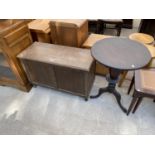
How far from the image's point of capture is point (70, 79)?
1630mm

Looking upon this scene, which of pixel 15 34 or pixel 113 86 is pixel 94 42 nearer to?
pixel 113 86

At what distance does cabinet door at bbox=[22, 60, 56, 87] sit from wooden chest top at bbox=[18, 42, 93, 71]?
0.25ft

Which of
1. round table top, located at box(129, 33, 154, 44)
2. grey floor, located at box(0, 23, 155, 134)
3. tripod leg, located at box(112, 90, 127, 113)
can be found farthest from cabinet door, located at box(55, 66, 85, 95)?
round table top, located at box(129, 33, 154, 44)

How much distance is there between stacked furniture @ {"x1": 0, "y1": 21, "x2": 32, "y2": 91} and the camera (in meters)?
1.51

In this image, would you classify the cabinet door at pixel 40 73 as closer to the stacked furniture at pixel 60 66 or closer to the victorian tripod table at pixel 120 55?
the stacked furniture at pixel 60 66

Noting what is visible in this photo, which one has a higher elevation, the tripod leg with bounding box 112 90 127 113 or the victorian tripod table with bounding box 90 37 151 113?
the victorian tripod table with bounding box 90 37 151 113

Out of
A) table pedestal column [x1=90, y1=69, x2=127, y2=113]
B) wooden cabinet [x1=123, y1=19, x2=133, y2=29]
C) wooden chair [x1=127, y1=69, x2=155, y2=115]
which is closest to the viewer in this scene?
wooden chair [x1=127, y1=69, x2=155, y2=115]

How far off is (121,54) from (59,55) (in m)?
0.73

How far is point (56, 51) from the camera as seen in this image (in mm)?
1680

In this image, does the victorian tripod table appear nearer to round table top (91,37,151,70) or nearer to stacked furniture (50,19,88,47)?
round table top (91,37,151,70)

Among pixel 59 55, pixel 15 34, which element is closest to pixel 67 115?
pixel 59 55


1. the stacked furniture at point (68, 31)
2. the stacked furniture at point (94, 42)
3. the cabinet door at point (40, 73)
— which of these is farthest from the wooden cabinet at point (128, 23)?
the cabinet door at point (40, 73)

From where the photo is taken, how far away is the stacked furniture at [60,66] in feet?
4.90
